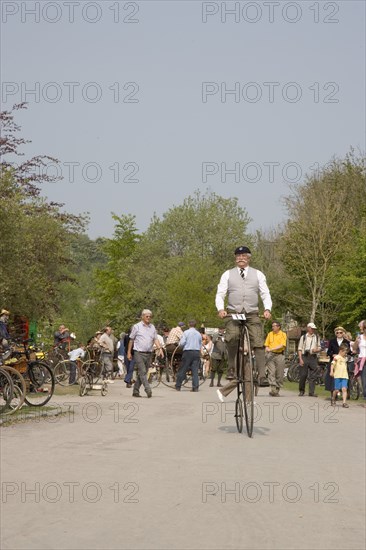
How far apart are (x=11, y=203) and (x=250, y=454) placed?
884 inches

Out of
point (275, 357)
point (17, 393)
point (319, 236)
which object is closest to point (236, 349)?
point (17, 393)

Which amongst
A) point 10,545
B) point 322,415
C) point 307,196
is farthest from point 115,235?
point 10,545

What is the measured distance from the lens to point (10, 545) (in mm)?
8727

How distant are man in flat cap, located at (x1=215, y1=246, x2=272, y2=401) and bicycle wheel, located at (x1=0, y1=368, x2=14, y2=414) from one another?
7.36m

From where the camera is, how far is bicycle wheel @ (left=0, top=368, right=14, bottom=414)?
19.0 m

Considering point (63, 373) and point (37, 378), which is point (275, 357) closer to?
point (63, 373)

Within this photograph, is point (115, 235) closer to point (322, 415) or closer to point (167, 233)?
point (167, 233)

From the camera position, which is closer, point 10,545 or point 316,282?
point 10,545

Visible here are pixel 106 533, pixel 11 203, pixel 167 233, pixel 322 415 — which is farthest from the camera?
pixel 167 233

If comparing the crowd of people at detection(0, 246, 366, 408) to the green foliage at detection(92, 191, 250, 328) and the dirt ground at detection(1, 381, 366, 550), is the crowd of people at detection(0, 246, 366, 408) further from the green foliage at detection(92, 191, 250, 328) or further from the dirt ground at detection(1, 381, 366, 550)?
the green foliage at detection(92, 191, 250, 328)

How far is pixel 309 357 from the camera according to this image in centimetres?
3042

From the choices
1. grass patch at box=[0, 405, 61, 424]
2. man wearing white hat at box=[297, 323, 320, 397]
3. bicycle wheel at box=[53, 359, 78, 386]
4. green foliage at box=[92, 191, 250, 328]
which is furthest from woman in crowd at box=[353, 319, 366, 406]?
green foliage at box=[92, 191, 250, 328]

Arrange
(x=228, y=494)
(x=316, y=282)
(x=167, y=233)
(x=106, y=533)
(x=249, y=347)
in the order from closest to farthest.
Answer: (x=106, y=533)
(x=228, y=494)
(x=249, y=347)
(x=316, y=282)
(x=167, y=233)

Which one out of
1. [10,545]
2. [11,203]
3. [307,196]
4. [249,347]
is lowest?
[10,545]
